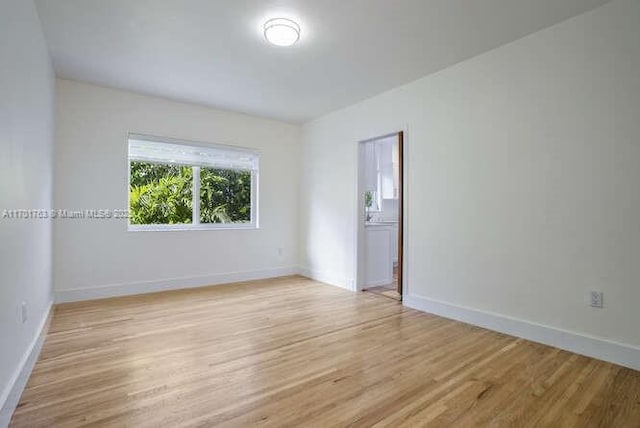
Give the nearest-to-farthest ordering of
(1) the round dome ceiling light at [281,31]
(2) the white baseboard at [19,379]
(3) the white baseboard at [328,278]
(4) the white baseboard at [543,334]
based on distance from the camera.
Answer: (2) the white baseboard at [19,379]
(4) the white baseboard at [543,334]
(1) the round dome ceiling light at [281,31]
(3) the white baseboard at [328,278]

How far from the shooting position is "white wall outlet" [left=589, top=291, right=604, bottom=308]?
241 cm

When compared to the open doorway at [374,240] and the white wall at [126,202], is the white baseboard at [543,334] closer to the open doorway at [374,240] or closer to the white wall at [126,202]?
the open doorway at [374,240]

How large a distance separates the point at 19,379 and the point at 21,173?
1252mm

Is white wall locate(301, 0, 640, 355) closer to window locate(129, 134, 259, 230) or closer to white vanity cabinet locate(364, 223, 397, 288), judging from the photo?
white vanity cabinet locate(364, 223, 397, 288)

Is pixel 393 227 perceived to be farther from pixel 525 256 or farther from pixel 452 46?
pixel 452 46

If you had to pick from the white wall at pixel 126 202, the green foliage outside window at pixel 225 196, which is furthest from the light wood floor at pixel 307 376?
the green foliage outside window at pixel 225 196

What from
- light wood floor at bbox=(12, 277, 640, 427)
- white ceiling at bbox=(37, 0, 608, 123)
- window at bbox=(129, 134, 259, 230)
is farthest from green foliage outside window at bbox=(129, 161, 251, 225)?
light wood floor at bbox=(12, 277, 640, 427)

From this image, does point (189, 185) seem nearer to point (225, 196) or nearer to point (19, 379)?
point (225, 196)

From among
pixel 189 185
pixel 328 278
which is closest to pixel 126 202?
pixel 189 185

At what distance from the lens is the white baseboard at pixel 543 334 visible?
230cm

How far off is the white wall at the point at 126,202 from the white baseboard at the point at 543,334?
2.82 meters

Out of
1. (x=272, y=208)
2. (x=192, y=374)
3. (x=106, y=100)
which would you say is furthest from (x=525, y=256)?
(x=106, y=100)

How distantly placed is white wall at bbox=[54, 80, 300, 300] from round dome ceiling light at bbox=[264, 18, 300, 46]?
7.74ft

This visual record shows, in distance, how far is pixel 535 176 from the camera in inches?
108
